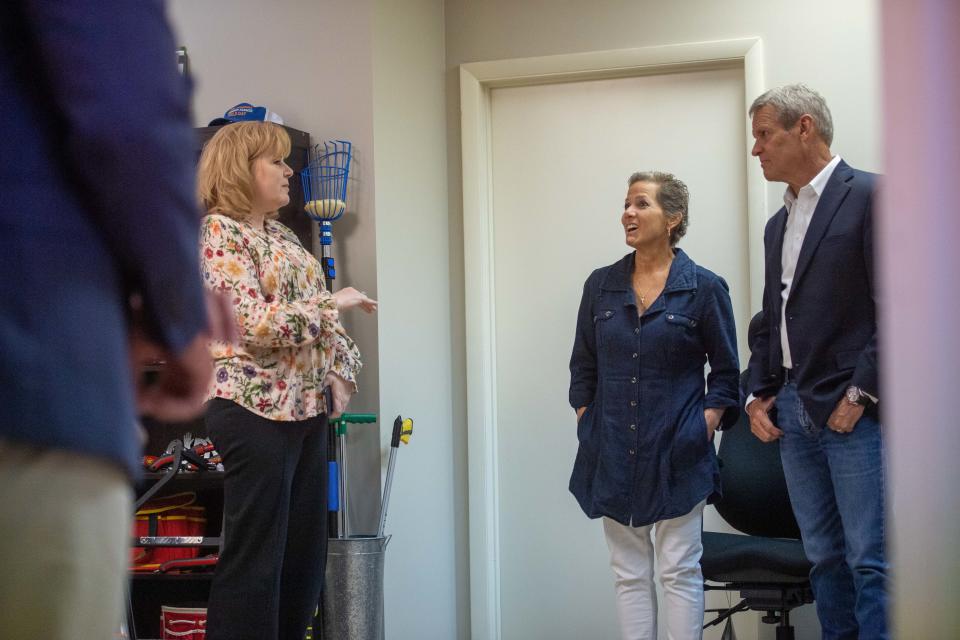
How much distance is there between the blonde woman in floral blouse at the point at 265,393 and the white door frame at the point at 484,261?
1302mm

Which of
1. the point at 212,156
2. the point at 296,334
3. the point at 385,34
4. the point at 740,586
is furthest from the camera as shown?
the point at 385,34

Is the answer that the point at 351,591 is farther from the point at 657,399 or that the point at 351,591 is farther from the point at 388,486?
the point at 657,399

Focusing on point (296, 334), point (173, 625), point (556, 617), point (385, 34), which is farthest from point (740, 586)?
point (385, 34)

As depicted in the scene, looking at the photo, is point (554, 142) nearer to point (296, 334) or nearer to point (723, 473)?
point (723, 473)

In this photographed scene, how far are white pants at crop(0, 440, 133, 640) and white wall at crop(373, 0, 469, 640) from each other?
2687mm

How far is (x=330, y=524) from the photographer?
330 centimetres

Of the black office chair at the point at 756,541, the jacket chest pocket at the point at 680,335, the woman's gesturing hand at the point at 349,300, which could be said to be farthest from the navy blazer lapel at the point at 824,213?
the woman's gesturing hand at the point at 349,300

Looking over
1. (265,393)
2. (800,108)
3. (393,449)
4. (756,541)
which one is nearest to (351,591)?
(393,449)

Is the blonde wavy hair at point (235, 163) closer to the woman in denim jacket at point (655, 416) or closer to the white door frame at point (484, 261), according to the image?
the woman in denim jacket at point (655, 416)

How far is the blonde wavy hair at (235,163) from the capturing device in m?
2.53

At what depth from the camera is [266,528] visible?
2381 millimetres

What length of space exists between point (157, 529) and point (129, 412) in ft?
9.19

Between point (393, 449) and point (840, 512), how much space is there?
4.65 feet

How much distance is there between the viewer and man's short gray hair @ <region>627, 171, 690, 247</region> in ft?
9.97
